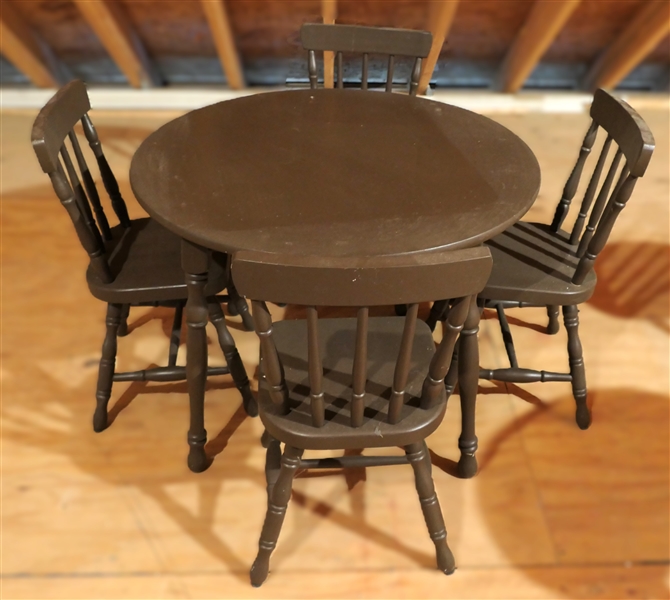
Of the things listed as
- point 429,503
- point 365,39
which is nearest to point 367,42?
point 365,39

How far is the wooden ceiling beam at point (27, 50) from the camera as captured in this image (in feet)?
9.12

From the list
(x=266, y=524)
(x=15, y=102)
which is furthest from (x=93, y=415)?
Result: (x=15, y=102)

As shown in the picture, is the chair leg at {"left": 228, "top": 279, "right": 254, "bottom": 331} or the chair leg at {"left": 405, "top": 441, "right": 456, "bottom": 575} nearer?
the chair leg at {"left": 405, "top": 441, "right": 456, "bottom": 575}

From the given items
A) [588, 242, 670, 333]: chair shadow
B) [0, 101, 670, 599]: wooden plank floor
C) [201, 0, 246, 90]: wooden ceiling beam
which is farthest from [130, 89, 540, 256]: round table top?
[201, 0, 246, 90]: wooden ceiling beam

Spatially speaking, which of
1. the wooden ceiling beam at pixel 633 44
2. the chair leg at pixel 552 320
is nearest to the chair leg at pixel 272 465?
the chair leg at pixel 552 320

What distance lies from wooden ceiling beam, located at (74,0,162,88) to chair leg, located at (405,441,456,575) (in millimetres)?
2490

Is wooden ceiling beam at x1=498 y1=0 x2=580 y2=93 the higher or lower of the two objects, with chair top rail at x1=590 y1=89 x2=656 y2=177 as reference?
lower

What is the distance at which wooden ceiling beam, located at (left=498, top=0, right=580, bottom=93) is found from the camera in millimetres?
2650

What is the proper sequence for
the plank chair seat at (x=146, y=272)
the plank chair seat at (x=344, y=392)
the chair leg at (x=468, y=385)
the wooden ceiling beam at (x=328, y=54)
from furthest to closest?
the wooden ceiling beam at (x=328, y=54) → the plank chair seat at (x=146, y=272) → the chair leg at (x=468, y=385) → the plank chair seat at (x=344, y=392)

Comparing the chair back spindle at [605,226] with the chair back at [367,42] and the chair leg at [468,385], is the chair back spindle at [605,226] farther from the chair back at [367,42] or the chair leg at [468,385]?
the chair back at [367,42]

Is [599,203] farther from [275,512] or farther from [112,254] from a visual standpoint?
[112,254]

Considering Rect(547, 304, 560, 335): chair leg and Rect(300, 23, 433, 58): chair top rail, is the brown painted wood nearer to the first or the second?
Rect(547, 304, 560, 335): chair leg

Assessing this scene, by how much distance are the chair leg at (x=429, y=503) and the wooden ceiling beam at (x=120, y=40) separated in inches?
98.0

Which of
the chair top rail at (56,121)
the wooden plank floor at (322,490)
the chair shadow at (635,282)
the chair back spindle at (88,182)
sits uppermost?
the chair top rail at (56,121)
